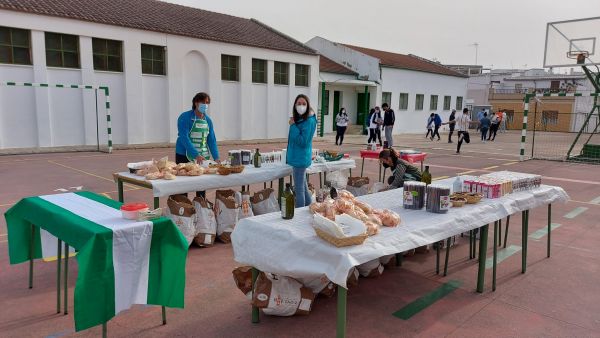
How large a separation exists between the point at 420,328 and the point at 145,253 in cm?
218

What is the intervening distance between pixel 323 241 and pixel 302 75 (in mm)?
22052

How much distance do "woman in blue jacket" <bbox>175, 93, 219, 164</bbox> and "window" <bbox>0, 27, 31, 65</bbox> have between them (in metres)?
12.1

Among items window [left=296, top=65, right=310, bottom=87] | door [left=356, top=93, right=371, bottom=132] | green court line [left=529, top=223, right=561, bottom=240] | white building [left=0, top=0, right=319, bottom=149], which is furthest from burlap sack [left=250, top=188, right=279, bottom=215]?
door [left=356, top=93, right=371, bottom=132]

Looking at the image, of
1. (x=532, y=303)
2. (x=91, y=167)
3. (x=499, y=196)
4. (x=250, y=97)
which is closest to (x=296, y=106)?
(x=499, y=196)

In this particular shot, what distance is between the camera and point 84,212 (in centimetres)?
323

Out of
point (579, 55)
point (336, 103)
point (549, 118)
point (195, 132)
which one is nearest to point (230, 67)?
point (336, 103)

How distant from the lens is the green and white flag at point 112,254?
273 centimetres

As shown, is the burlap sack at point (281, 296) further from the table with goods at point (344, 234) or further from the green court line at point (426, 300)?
the green court line at point (426, 300)

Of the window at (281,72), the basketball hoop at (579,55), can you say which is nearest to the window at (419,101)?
the window at (281,72)

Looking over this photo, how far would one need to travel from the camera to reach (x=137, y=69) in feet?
56.9

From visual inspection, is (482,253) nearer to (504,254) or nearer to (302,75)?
(504,254)

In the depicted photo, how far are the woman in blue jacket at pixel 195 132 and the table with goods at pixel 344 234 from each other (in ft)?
8.80

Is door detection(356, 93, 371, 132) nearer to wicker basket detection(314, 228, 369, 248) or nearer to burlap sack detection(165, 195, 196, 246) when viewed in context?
burlap sack detection(165, 195, 196, 246)

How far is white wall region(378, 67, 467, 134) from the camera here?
96.1 feet
